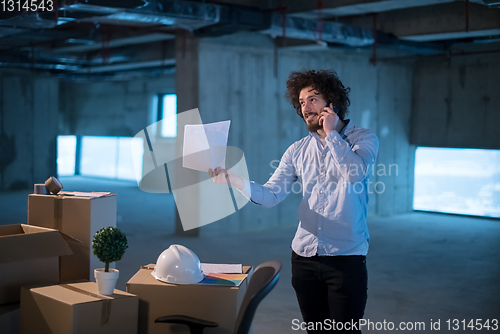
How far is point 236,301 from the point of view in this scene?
78.0 inches

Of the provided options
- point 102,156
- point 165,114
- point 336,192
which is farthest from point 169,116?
point 336,192

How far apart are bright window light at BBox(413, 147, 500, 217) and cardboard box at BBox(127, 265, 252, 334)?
7154 millimetres

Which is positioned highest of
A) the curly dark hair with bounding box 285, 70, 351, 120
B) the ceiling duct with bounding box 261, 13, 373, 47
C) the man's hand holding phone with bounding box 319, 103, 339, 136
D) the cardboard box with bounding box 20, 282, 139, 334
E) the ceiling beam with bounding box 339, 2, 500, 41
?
the ceiling beam with bounding box 339, 2, 500, 41

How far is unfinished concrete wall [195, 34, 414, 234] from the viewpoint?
252 inches

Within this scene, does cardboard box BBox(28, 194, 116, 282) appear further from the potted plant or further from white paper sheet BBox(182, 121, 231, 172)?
white paper sheet BBox(182, 121, 231, 172)

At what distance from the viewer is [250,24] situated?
5219mm

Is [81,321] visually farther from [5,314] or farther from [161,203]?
[161,203]

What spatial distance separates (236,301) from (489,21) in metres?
5.20

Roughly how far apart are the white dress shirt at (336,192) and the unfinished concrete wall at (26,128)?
30.9ft

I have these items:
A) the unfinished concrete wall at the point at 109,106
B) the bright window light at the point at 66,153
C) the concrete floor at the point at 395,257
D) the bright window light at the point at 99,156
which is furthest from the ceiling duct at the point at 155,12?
the bright window light at the point at 66,153

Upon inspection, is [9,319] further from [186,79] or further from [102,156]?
[102,156]

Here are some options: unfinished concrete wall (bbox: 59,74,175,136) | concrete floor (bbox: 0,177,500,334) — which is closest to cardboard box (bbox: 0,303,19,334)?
concrete floor (bbox: 0,177,500,334)

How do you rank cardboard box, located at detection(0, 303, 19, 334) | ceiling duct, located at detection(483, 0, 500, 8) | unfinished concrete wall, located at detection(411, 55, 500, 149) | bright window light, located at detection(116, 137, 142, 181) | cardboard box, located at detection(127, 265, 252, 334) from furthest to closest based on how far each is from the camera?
1. bright window light, located at detection(116, 137, 142, 181)
2. unfinished concrete wall, located at detection(411, 55, 500, 149)
3. ceiling duct, located at detection(483, 0, 500, 8)
4. cardboard box, located at detection(0, 303, 19, 334)
5. cardboard box, located at detection(127, 265, 252, 334)

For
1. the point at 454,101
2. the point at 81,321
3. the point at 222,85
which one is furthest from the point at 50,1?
the point at 454,101
